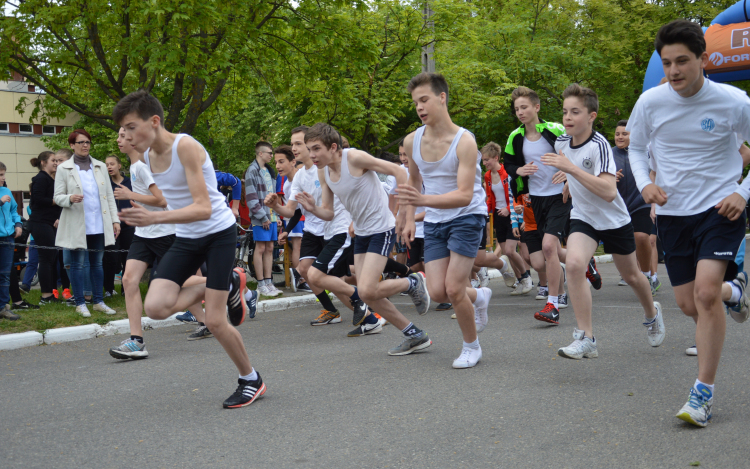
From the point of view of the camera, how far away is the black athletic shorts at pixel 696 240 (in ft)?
13.0

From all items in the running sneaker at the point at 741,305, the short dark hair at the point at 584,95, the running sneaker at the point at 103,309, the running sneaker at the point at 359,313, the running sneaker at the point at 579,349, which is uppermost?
the short dark hair at the point at 584,95

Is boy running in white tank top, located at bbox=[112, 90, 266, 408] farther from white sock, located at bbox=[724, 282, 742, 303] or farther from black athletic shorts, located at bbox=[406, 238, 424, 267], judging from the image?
black athletic shorts, located at bbox=[406, 238, 424, 267]

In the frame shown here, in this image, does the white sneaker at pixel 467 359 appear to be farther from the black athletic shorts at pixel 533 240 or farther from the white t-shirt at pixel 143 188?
the black athletic shorts at pixel 533 240

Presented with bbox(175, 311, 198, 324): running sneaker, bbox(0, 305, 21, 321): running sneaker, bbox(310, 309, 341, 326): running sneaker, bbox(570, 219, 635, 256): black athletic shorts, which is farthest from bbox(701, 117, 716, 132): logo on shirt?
bbox(0, 305, 21, 321): running sneaker

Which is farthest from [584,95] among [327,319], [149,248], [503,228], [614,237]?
[503,228]

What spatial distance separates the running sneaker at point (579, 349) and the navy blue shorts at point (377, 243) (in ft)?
6.01

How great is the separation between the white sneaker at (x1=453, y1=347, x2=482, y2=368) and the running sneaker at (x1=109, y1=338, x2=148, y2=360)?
2901 mm

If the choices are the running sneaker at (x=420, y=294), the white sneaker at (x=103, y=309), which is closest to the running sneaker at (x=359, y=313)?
the running sneaker at (x=420, y=294)

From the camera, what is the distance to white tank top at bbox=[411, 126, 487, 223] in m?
5.52

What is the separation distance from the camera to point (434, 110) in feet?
18.1

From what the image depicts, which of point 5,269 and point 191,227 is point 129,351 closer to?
point 191,227

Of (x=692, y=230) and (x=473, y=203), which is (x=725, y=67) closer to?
(x=473, y=203)

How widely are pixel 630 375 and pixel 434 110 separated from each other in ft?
7.74

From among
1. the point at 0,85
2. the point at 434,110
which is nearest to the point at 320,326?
the point at 434,110
